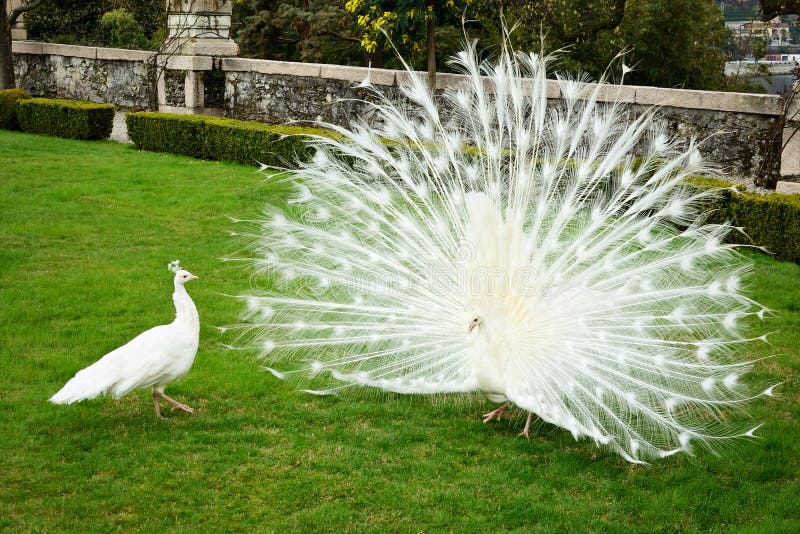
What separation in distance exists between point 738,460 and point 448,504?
1731mm

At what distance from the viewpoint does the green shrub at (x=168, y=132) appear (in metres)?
14.2

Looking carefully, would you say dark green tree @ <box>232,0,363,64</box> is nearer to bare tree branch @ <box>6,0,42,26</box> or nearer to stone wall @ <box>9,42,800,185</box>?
stone wall @ <box>9,42,800,185</box>

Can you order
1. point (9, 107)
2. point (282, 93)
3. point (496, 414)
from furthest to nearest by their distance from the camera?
point (9, 107), point (282, 93), point (496, 414)

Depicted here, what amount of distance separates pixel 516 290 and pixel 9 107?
49.5ft

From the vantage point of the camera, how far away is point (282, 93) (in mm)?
16375

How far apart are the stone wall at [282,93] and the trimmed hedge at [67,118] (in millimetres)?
1496

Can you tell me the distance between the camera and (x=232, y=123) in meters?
14.0

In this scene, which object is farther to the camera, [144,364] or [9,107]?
[9,107]

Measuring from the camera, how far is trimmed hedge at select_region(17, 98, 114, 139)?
1625 centimetres

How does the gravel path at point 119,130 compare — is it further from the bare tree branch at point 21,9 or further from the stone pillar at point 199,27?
the bare tree branch at point 21,9

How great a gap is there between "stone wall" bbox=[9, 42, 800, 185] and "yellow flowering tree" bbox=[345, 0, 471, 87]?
2.56 feet

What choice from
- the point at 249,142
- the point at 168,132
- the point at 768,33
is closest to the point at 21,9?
the point at 168,132

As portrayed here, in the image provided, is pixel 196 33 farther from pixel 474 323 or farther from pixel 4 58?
pixel 474 323

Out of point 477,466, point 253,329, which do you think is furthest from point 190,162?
point 477,466
